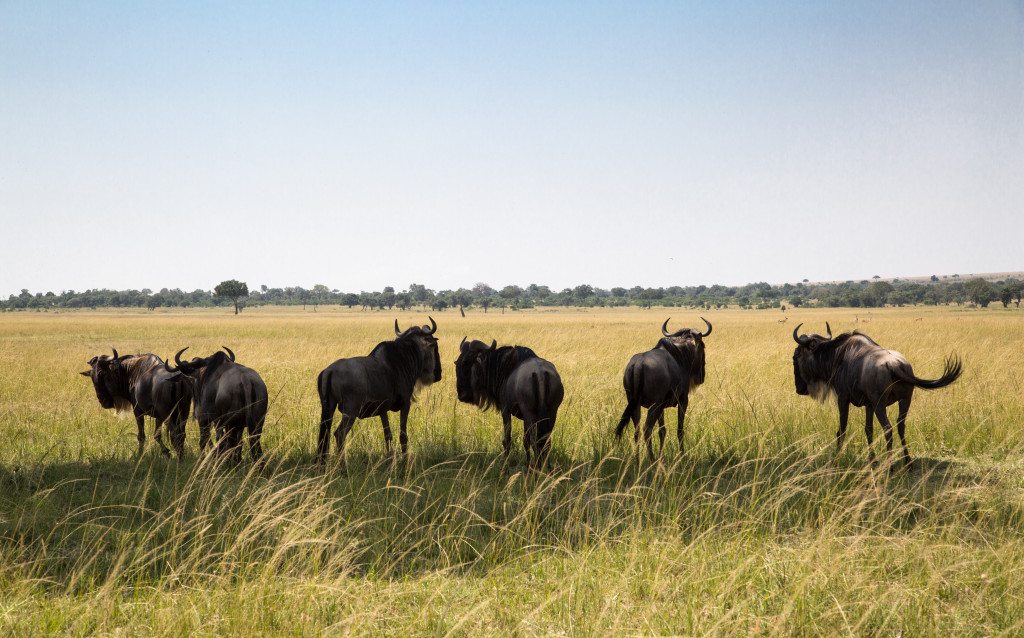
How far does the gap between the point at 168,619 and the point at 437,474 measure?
345 centimetres

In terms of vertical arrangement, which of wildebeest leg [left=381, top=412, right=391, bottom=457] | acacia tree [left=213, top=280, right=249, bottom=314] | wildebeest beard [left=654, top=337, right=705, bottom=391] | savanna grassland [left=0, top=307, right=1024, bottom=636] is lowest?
savanna grassland [left=0, top=307, right=1024, bottom=636]

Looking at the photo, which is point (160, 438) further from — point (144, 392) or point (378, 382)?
point (378, 382)

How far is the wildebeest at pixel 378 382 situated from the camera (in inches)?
258

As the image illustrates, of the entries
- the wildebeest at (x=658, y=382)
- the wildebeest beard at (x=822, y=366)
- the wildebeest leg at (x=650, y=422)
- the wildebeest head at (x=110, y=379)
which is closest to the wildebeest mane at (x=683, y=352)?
the wildebeest at (x=658, y=382)

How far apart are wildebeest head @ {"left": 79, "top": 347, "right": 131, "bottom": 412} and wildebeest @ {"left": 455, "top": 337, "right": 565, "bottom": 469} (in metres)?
4.48

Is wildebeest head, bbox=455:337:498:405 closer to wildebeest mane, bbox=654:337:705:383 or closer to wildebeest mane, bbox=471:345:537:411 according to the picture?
wildebeest mane, bbox=471:345:537:411

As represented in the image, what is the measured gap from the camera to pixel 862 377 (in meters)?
6.78

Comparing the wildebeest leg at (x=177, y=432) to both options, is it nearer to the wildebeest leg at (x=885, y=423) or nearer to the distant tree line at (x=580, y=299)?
the wildebeest leg at (x=885, y=423)

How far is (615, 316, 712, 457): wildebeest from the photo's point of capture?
6.83m

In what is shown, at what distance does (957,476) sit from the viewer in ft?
21.2

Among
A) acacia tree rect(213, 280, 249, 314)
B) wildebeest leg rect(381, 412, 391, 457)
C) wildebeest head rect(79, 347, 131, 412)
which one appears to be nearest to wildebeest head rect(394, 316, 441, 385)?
wildebeest leg rect(381, 412, 391, 457)

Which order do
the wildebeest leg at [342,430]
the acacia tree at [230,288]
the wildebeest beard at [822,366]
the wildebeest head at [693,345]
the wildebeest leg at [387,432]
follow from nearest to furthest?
the wildebeest leg at [342,430] < the wildebeest leg at [387,432] < the wildebeest beard at [822,366] < the wildebeest head at [693,345] < the acacia tree at [230,288]

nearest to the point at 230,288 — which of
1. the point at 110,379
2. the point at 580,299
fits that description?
the point at 580,299

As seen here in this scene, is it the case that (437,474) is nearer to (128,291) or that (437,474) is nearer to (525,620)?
(525,620)
